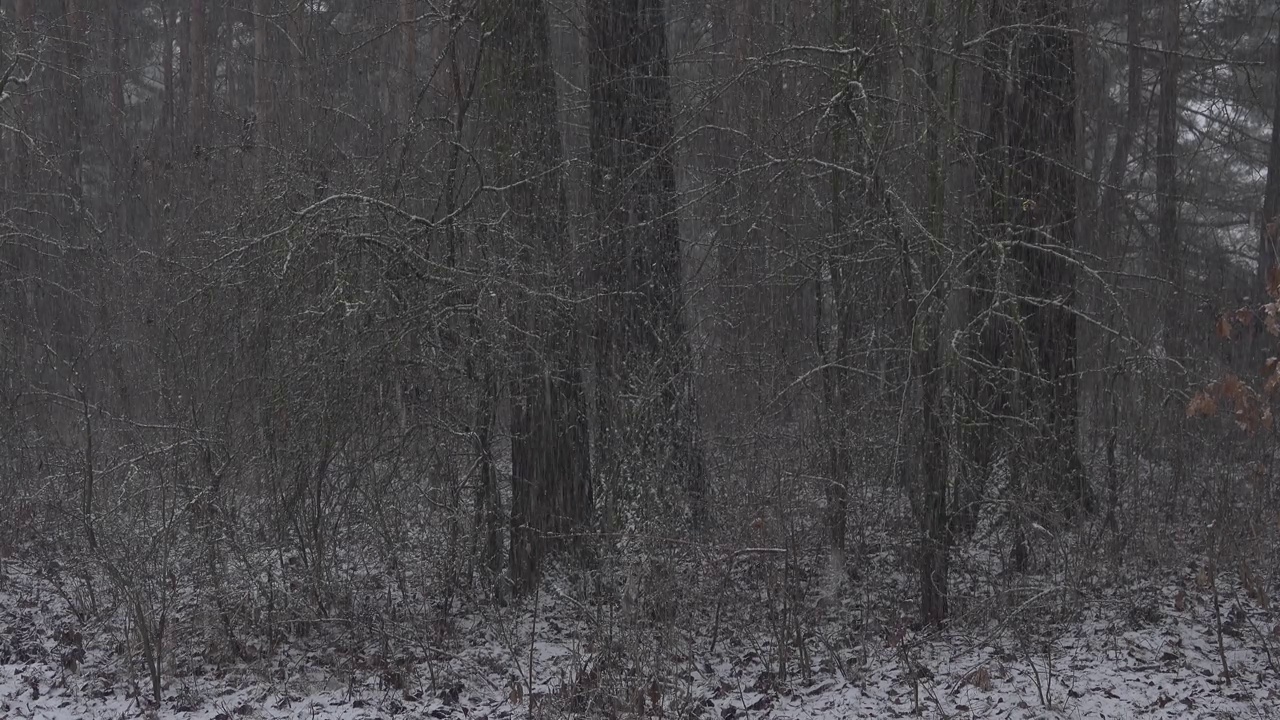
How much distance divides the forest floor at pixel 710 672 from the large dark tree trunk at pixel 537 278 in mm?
673

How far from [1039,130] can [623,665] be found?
4.92 meters

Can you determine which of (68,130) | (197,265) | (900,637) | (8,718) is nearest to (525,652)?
(900,637)

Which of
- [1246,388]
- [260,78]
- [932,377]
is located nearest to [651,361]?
[932,377]

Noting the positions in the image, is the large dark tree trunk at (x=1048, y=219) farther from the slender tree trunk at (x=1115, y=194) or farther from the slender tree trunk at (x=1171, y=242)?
the slender tree trunk at (x=1171, y=242)

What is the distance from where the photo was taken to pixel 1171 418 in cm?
908

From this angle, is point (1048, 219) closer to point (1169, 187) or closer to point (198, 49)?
point (1169, 187)

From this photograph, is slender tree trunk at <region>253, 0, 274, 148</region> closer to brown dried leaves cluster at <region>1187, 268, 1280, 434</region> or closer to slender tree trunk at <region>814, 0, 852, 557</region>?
slender tree trunk at <region>814, 0, 852, 557</region>

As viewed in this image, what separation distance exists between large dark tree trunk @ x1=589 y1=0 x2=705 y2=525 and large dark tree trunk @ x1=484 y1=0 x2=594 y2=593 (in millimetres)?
281

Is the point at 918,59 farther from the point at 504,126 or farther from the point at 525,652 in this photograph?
the point at 525,652

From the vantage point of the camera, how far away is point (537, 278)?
25.3ft

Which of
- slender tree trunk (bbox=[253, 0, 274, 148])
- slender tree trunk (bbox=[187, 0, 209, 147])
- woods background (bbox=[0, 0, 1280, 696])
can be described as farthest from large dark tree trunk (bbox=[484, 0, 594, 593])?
slender tree trunk (bbox=[187, 0, 209, 147])

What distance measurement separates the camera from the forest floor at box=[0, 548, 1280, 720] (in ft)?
21.0

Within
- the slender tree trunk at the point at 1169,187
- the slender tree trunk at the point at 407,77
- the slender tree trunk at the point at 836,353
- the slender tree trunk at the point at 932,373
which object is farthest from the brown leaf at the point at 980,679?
the slender tree trunk at the point at 407,77

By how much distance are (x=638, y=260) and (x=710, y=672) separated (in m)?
3.01
